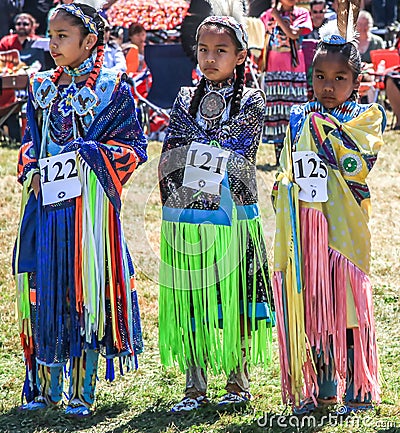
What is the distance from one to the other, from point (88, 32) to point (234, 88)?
603mm

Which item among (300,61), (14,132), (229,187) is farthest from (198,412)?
(14,132)

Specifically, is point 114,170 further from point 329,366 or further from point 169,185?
point 329,366

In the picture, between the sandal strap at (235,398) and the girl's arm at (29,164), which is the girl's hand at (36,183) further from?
the sandal strap at (235,398)

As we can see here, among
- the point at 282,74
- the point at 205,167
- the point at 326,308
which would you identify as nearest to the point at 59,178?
the point at 205,167

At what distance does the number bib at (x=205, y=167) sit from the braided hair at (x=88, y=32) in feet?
1.54

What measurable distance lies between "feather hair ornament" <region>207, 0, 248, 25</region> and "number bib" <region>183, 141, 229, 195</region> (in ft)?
1.89

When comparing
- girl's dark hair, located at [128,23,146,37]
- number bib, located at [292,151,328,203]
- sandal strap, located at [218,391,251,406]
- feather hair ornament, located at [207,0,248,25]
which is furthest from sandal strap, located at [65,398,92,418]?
girl's dark hair, located at [128,23,146,37]

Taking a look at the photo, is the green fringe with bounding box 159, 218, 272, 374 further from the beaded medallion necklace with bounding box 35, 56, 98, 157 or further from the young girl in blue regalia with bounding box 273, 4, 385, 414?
the beaded medallion necklace with bounding box 35, 56, 98, 157

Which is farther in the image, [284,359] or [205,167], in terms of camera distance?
[205,167]

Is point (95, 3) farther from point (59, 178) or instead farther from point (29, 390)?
point (29, 390)

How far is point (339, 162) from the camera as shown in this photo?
10.7 feet

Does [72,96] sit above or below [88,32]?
below

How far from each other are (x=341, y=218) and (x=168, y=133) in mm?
773

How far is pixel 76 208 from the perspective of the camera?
135 inches
